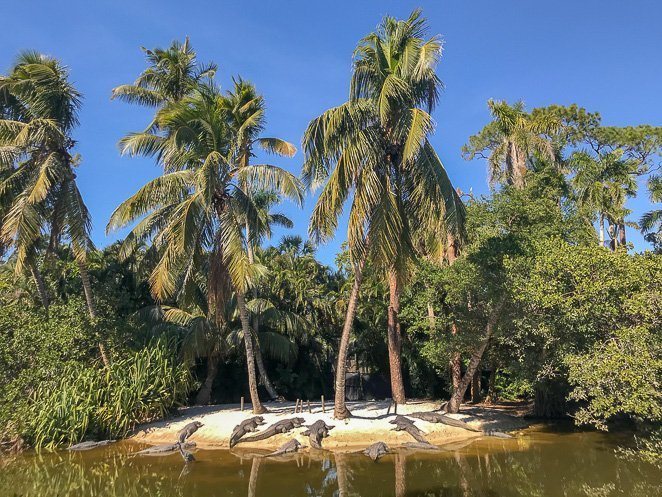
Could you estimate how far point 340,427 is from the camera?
14391mm

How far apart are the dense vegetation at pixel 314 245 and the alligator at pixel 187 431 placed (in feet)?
5.52

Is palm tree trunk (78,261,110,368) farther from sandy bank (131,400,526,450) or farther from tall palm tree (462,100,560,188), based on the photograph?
tall palm tree (462,100,560,188)

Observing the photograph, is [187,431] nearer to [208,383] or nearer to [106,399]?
[106,399]

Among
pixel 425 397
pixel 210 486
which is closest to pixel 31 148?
pixel 210 486

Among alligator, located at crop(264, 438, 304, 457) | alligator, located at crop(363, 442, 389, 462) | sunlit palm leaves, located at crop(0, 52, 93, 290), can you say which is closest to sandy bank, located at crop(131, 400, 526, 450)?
alligator, located at crop(264, 438, 304, 457)

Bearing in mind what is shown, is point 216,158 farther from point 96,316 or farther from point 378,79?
point 96,316

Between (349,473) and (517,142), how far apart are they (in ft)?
53.3

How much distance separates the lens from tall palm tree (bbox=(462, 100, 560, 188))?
2038 centimetres

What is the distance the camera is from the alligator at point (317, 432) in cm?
1339

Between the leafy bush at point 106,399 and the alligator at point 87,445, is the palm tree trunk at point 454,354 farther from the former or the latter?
the alligator at point 87,445

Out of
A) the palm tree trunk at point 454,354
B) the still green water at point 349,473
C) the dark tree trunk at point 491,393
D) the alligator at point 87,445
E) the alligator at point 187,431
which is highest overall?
the palm tree trunk at point 454,354

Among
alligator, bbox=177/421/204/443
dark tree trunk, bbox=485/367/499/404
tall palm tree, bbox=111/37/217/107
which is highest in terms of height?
tall palm tree, bbox=111/37/217/107

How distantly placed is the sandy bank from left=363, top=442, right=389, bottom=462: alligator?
3.89 feet

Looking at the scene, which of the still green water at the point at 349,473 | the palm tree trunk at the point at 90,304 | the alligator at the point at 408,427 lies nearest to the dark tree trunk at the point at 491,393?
Answer: the still green water at the point at 349,473
